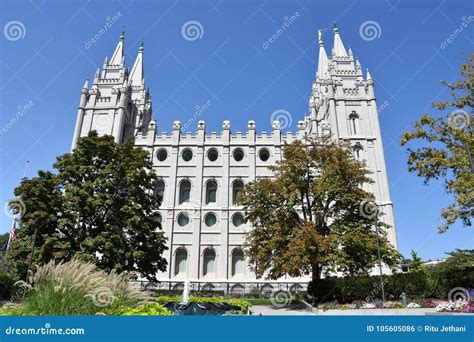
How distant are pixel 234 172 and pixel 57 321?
34274 mm

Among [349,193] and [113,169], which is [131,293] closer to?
[113,169]

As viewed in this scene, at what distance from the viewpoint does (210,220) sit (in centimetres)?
3653

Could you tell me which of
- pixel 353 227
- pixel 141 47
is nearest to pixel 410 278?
pixel 353 227

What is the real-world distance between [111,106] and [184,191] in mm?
14129

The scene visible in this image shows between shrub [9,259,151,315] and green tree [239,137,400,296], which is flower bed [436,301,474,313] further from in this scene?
shrub [9,259,151,315]

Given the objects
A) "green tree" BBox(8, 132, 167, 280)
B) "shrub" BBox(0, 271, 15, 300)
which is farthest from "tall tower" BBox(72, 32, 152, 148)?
"shrub" BBox(0, 271, 15, 300)

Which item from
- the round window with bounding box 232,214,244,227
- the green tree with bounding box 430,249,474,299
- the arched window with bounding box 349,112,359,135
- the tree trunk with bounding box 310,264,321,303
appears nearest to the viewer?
the green tree with bounding box 430,249,474,299

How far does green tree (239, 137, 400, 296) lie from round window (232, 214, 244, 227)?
43.7 ft

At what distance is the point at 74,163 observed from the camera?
66.2ft

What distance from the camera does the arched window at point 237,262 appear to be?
34.4 m

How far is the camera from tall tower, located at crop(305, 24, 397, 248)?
35344 millimetres

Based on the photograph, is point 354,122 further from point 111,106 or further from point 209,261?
point 111,106

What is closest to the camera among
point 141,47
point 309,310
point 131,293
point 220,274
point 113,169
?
point 131,293

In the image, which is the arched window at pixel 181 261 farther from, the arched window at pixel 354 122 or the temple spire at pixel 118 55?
the temple spire at pixel 118 55
